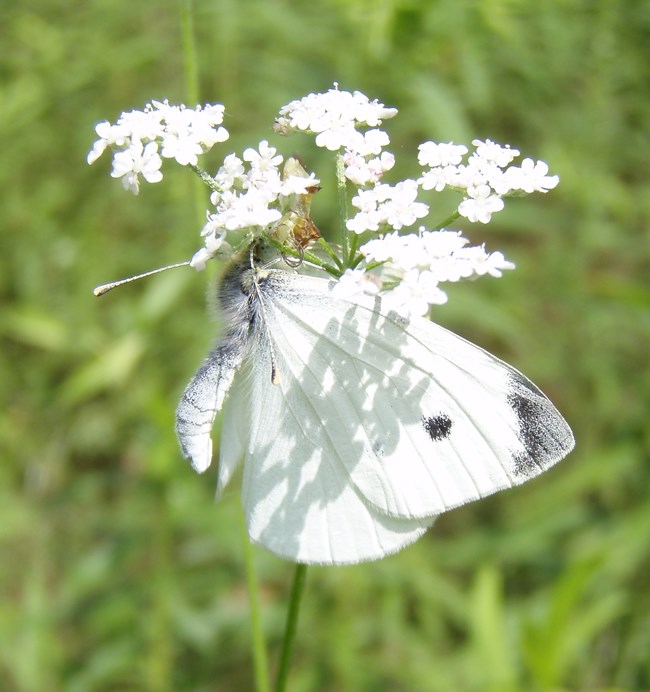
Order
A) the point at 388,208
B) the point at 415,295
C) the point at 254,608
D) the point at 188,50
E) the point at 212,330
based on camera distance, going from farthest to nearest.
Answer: the point at 212,330 → the point at 254,608 → the point at 188,50 → the point at 388,208 → the point at 415,295

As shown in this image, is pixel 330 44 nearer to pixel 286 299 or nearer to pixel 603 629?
pixel 286 299

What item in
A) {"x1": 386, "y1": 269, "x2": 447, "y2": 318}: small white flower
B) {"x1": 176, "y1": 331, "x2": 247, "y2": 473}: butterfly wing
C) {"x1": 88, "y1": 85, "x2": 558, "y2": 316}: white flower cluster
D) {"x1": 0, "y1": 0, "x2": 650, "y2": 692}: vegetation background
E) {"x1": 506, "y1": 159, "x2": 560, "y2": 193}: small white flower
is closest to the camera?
{"x1": 386, "y1": 269, "x2": 447, "y2": 318}: small white flower

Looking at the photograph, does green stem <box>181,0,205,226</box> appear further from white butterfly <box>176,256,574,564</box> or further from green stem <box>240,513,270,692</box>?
green stem <box>240,513,270,692</box>

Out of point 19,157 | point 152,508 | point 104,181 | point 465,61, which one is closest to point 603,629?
point 152,508

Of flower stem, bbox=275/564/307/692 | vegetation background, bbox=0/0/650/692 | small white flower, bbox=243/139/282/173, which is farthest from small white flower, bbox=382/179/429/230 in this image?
vegetation background, bbox=0/0/650/692

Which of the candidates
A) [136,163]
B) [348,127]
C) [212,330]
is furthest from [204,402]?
[212,330]

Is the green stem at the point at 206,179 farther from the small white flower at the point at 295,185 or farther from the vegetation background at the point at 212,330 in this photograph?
the vegetation background at the point at 212,330

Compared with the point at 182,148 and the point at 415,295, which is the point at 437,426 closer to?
the point at 415,295

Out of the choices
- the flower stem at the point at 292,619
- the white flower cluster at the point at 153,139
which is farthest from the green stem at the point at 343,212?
the flower stem at the point at 292,619
